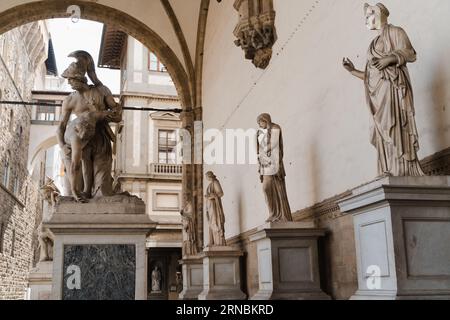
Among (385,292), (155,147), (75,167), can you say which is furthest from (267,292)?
(155,147)

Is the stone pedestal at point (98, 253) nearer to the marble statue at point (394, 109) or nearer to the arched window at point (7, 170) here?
the marble statue at point (394, 109)

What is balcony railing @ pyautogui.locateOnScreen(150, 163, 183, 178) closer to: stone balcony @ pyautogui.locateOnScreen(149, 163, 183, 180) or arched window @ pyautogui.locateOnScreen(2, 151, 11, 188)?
stone balcony @ pyautogui.locateOnScreen(149, 163, 183, 180)

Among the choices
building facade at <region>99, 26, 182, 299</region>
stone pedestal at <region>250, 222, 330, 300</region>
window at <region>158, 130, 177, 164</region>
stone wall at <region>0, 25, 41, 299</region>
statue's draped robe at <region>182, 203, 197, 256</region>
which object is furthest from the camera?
window at <region>158, 130, 177, 164</region>

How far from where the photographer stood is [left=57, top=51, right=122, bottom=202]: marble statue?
212 inches

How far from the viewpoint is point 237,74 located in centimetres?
1083

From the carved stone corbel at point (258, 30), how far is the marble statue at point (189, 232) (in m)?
4.90

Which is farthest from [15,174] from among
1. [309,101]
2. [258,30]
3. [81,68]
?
[81,68]

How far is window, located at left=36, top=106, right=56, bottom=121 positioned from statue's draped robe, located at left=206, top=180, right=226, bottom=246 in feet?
67.6

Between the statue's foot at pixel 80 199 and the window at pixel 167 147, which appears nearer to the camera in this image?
the statue's foot at pixel 80 199

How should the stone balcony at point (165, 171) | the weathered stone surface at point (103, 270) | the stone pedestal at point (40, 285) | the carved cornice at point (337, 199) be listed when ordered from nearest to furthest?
the carved cornice at point (337, 199) < the weathered stone surface at point (103, 270) < the stone pedestal at point (40, 285) < the stone balcony at point (165, 171)

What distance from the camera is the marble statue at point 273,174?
6750 millimetres

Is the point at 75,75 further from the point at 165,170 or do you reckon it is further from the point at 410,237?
the point at 165,170

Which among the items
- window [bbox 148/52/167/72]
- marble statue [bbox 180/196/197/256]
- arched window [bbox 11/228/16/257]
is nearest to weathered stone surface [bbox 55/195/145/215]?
marble statue [bbox 180/196/197/256]

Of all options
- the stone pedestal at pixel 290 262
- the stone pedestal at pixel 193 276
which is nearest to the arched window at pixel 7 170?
the stone pedestal at pixel 193 276
